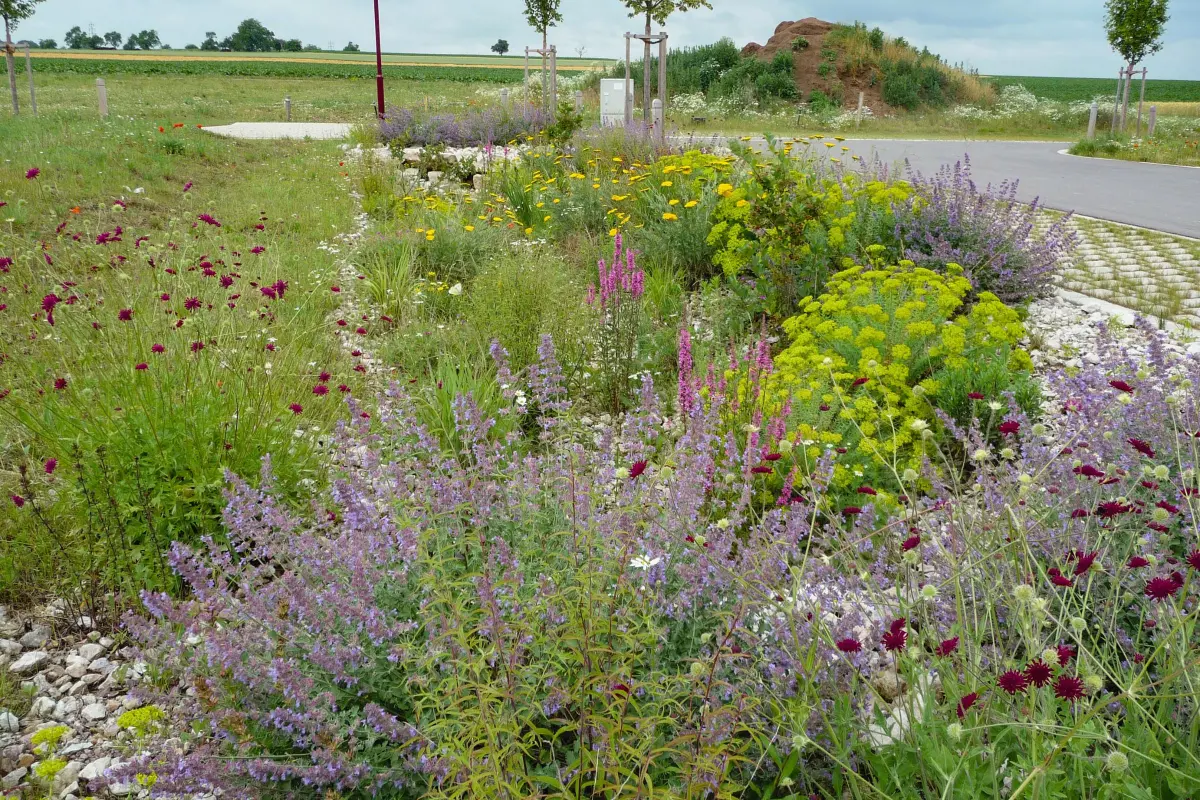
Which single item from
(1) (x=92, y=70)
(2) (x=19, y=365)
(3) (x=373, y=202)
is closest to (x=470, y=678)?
(2) (x=19, y=365)

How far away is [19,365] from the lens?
14.3 ft

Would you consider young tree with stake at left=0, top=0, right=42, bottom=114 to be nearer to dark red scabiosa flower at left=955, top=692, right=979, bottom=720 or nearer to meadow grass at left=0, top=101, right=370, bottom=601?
meadow grass at left=0, top=101, right=370, bottom=601

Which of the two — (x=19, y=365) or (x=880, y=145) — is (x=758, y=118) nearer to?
(x=880, y=145)

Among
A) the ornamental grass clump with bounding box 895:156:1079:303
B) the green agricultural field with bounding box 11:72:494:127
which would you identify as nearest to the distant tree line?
the green agricultural field with bounding box 11:72:494:127

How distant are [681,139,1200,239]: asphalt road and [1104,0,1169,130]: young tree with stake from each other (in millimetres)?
6333

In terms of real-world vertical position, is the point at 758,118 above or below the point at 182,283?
above

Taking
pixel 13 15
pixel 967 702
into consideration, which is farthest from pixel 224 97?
pixel 967 702

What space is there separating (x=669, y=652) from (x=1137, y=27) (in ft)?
90.6

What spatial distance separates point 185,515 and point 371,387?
1.88 metres

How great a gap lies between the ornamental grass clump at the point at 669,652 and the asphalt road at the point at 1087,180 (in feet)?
24.3

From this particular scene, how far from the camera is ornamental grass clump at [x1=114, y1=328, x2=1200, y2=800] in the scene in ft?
5.48

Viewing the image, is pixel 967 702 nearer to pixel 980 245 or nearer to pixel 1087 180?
pixel 980 245

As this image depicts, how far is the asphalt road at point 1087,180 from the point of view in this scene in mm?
9906

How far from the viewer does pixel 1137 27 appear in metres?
22.3
